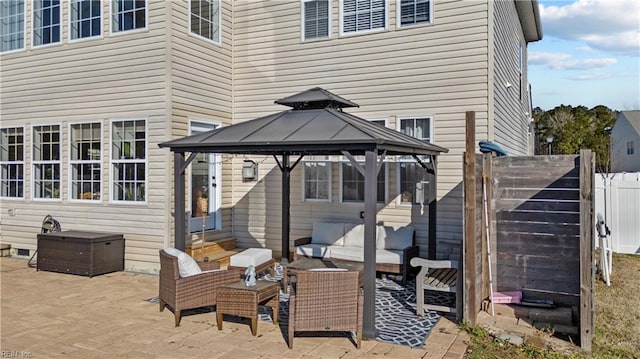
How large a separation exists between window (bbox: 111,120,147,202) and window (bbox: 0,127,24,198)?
2673 mm

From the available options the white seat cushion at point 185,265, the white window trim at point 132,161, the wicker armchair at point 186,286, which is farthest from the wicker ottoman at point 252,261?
the white window trim at point 132,161

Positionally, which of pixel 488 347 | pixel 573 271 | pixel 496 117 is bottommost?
pixel 488 347

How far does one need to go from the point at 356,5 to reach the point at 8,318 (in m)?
7.10

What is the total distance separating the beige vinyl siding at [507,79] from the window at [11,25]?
9.14 metres

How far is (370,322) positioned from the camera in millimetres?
5152

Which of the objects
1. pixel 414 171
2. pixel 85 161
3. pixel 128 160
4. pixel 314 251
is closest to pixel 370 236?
pixel 314 251

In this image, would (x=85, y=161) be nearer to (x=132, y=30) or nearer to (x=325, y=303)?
(x=132, y=30)

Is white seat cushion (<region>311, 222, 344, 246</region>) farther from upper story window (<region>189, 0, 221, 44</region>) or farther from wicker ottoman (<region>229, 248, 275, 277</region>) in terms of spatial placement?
upper story window (<region>189, 0, 221, 44</region>)

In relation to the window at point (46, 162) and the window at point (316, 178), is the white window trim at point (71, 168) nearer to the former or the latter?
the window at point (46, 162)

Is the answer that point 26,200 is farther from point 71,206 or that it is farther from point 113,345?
point 113,345

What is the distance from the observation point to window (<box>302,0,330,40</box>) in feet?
30.6

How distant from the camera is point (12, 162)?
10453 millimetres

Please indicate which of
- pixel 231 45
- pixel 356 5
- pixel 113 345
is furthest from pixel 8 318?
pixel 356 5

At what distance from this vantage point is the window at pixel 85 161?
9.26 meters
